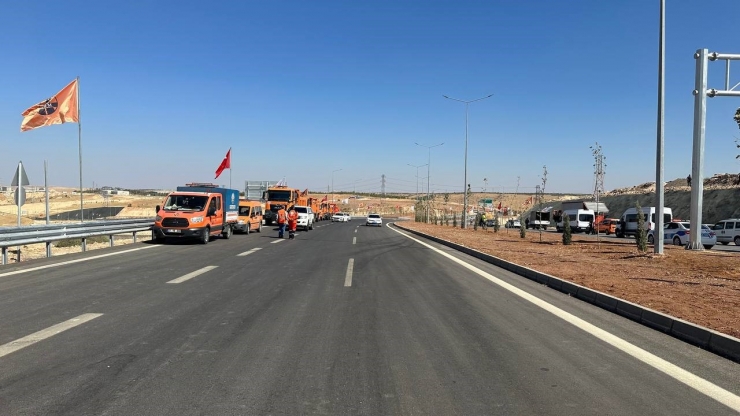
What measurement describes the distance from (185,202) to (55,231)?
6377 mm

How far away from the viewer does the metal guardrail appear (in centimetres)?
1347

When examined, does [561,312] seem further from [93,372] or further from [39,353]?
[39,353]

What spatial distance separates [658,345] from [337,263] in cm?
989

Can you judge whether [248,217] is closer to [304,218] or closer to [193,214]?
[304,218]

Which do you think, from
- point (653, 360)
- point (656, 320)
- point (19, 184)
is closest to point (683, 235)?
point (656, 320)

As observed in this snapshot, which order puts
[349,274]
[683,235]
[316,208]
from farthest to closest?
1. [316,208]
2. [683,235]
3. [349,274]

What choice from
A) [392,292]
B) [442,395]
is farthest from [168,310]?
[442,395]

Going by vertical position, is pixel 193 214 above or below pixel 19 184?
below

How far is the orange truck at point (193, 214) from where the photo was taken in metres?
20.4

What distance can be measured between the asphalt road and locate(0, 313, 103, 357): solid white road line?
0.11 ft

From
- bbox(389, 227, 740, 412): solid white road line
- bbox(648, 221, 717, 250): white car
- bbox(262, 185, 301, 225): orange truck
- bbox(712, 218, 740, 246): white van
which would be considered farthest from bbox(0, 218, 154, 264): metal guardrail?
bbox(712, 218, 740, 246): white van

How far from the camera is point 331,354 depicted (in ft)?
18.1

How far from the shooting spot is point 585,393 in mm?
4520

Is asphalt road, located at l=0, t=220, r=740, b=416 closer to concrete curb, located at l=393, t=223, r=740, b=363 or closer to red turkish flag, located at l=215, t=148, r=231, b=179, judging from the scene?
concrete curb, located at l=393, t=223, r=740, b=363
